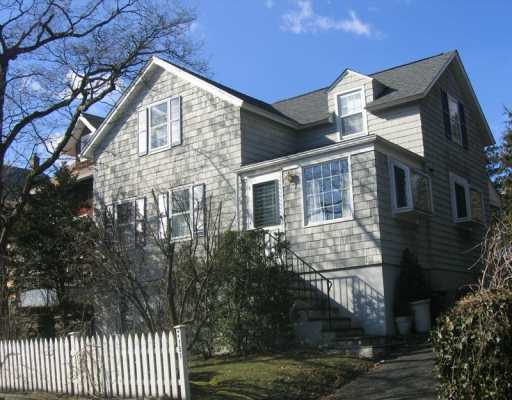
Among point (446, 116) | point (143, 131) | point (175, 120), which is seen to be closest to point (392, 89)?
point (446, 116)

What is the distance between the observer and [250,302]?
1338 cm

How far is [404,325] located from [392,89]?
772 cm

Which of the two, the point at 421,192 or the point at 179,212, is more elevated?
the point at 179,212

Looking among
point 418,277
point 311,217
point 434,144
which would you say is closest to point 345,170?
point 311,217

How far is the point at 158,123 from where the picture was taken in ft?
67.3

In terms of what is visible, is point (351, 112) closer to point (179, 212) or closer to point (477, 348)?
point (179, 212)

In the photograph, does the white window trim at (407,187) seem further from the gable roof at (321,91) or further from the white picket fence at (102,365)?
the white picket fence at (102,365)

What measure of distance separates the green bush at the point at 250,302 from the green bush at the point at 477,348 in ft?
21.7

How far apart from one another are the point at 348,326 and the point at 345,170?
12.3 feet

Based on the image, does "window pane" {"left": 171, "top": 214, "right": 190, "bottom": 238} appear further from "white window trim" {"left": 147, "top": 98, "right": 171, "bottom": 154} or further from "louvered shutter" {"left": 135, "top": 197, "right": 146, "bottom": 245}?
"white window trim" {"left": 147, "top": 98, "right": 171, "bottom": 154}

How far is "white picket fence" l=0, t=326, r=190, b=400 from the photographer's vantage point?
31.6 ft

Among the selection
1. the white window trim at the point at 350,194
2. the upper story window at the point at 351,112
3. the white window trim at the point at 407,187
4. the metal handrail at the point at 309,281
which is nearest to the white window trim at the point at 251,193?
the white window trim at the point at 350,194

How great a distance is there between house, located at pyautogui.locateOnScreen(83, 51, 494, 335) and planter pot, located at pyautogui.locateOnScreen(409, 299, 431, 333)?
0.62 m

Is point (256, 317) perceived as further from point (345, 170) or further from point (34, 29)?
point (34, 29)
